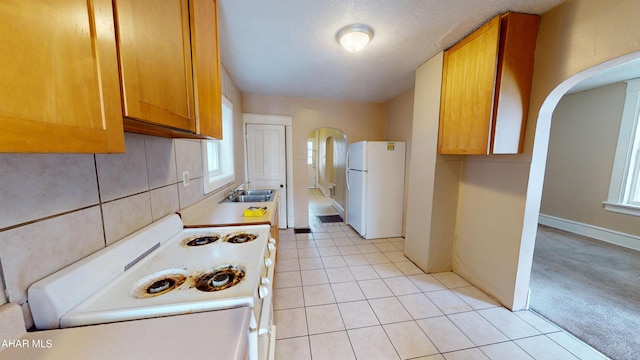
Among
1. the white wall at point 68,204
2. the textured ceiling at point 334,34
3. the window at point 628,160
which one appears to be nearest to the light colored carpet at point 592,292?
the window at point 628,160

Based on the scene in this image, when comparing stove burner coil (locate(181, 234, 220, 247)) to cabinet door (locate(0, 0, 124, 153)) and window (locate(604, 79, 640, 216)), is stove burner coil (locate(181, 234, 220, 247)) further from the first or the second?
window (locate(604, 79, 640, 216))

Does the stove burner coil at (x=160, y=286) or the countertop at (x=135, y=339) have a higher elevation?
the countertop at (x=135, y=339)

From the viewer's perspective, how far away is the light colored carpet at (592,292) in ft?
5.15

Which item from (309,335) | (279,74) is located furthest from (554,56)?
(309,335)

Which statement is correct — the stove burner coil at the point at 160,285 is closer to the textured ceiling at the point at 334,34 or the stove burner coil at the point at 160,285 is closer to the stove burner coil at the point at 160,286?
the stove burner coil at the point at 160,286

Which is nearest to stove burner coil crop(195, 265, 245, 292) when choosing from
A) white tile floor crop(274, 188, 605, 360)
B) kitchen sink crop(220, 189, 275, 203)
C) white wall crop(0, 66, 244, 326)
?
white wall crop(0, 66, 244, 326)

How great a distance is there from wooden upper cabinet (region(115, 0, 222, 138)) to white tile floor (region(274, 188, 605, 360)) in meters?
1.60

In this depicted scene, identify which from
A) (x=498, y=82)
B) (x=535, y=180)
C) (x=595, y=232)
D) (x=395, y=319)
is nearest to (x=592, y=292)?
(x=535, y=180)

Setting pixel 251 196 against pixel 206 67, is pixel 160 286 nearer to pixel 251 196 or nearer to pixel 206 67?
pixel 206 67

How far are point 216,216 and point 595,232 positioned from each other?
18.1ft

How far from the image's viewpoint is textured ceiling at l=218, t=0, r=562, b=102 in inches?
57.4

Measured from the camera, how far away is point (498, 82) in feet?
5.27

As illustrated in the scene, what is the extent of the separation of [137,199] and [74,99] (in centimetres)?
78

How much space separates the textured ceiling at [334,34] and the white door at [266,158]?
0.86m
